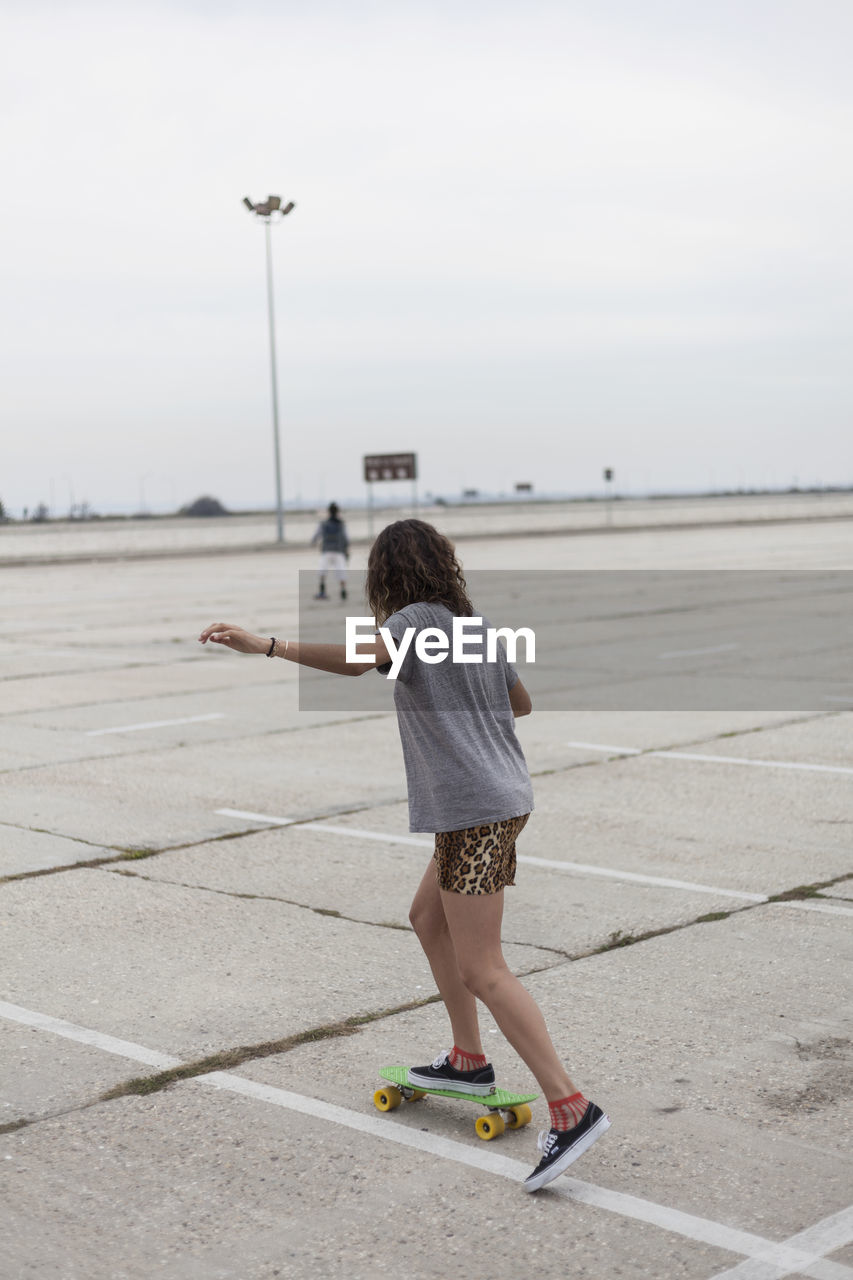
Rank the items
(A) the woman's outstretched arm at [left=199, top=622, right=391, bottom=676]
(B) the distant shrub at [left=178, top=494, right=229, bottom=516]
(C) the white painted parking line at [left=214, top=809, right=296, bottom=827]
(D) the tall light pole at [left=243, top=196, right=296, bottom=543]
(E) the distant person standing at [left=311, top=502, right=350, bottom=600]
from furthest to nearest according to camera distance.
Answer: (B) the distant shrub at [left=178, top=494, right=229, bottom=516] < (D) the tall light pole at [left=243, top=196, right=296, bottom=543] < (E) the distant person standing at [left=311, top=502, right=350, bottom=600] < (C) the white painted parking line at [left=214, top=809, right=296, bottom=827] < (A) the woman's outstretched arm at [left=199, top=622, right=391, bottom=676]

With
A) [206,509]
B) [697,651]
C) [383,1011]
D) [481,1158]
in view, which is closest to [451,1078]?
[481,1158]

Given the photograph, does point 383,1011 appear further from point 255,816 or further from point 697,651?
point 697,651

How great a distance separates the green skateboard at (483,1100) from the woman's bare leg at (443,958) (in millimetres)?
140

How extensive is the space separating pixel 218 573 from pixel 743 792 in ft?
89.4

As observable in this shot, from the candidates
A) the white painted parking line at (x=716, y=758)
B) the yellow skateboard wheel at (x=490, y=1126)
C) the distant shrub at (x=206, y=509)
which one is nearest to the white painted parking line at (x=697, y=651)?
the white painted parking line at (x=716, y=758)

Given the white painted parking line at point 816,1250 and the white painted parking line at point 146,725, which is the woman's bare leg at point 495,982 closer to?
the white painted parking line at point 816,1250

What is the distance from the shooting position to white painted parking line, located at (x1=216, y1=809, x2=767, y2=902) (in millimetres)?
6770

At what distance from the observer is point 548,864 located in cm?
731

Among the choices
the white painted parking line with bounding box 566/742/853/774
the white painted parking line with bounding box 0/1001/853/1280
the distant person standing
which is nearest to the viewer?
the white painted parking line with bounding box 0/1001/853/1280

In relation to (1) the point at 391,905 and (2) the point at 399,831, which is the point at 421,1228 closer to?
(1) the point at 391,905

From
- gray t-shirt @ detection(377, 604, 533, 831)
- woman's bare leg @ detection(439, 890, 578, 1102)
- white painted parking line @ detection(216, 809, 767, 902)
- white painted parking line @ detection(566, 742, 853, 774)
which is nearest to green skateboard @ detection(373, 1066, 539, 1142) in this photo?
woman's bare leg @ detection(439, 890, 578, 1102)

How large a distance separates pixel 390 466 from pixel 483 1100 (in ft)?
157

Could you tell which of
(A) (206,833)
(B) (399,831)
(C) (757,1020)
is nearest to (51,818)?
(A) (206,833)

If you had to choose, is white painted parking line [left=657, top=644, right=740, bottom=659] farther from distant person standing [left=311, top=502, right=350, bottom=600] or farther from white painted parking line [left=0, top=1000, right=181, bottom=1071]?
white painted parking line [left=0, top=1000, right=181, bottom=1071]
